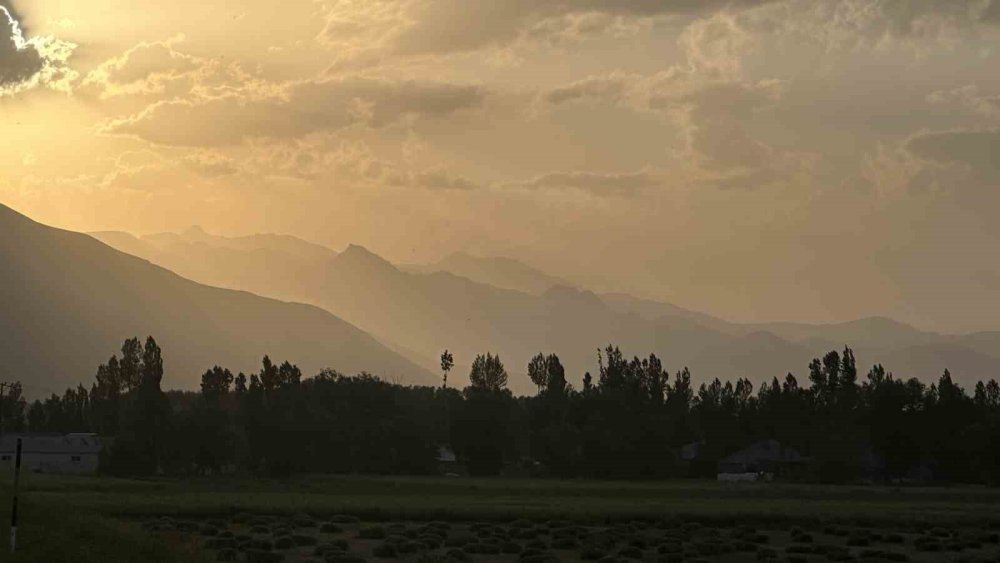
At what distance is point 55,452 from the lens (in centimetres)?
15600

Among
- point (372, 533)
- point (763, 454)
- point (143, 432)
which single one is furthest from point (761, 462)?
point (372, 533)

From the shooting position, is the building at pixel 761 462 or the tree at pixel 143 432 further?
the building at pixel 761 462

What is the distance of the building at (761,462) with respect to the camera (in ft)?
483

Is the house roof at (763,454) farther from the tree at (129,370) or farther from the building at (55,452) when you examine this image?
the tree at (129,370)

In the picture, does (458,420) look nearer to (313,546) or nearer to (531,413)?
(531,413)

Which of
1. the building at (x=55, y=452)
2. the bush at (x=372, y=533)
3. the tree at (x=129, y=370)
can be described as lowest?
the bush at (x=372, y=533)

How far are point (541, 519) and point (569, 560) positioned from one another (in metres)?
20.6

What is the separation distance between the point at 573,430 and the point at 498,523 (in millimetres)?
72188

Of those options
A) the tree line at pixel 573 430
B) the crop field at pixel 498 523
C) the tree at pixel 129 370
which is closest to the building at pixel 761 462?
the tree line at pixel 573 430

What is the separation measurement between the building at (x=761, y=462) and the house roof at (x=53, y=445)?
3018 inches

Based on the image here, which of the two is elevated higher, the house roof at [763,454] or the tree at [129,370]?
the tree at [129,370]

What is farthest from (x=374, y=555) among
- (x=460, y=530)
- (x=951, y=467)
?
(x=951, y=467)

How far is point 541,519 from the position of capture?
74.7 meters

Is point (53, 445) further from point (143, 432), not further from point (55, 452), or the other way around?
point (143, 432)
